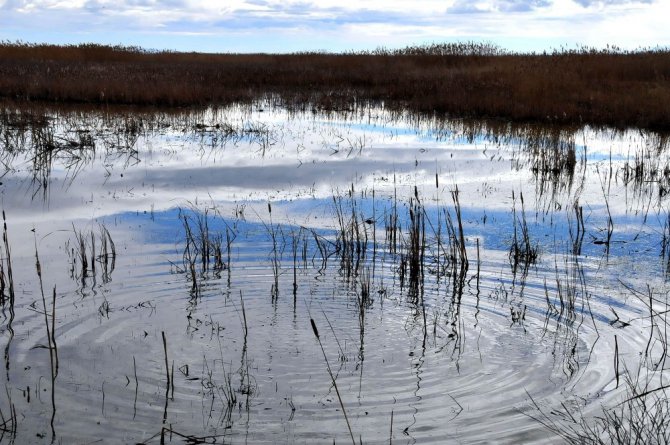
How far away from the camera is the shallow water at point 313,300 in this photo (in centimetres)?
396

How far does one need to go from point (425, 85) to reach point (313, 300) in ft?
55.6

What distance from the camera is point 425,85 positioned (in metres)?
21.9

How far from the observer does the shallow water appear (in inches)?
156

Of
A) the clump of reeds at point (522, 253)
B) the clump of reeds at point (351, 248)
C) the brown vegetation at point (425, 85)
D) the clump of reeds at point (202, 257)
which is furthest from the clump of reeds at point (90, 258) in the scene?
the brown vegetation at point (425, 85)

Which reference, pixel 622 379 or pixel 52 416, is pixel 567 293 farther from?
pixel 52 416

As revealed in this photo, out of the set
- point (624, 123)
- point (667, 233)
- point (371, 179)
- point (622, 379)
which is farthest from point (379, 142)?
point (622, 379)

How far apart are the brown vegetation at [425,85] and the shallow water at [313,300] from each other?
5.42m

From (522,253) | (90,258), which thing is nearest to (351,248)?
(522,253)

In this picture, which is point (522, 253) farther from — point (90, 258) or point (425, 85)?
point (425, 85)

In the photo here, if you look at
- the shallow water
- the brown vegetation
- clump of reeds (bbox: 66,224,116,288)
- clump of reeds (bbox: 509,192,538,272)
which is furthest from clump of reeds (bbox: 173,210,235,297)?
the brown vegetation

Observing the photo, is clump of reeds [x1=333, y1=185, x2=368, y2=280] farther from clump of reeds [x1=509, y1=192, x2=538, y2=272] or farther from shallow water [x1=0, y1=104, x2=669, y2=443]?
clump of reeds [x1=509, y1=192, x2=538, y2=272]

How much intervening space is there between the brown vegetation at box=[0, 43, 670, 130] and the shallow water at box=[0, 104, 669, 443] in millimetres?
5422

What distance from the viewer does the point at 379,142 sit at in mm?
13906

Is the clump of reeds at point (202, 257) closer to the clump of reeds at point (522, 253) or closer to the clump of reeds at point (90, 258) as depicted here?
the clump of reeds at point (90, 258)
